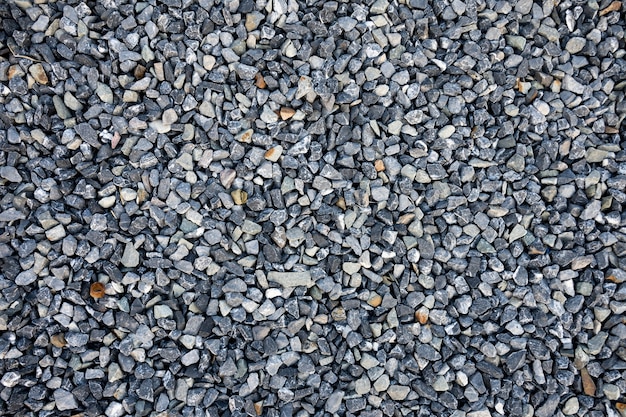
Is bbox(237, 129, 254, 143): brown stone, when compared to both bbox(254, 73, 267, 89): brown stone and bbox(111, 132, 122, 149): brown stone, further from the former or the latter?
bbox(111, 132, 122, 149): brown stone

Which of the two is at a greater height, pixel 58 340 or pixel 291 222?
pixel 291 222

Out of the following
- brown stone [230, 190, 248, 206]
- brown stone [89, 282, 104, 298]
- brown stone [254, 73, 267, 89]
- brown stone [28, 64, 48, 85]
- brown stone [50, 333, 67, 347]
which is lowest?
brown stone [50, 333, 67, 347]

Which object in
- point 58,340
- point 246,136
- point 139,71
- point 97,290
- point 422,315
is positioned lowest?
point 58,340

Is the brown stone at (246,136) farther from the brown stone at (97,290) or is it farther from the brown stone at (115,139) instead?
the brown stone at (97,290)

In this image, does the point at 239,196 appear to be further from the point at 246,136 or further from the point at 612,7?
the point at 612,7

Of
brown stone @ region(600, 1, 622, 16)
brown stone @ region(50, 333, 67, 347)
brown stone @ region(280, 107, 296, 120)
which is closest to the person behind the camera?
brown stone @ region(50, 333, 67, 347)

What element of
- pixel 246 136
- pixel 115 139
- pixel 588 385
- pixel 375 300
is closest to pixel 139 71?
pixel 115 139

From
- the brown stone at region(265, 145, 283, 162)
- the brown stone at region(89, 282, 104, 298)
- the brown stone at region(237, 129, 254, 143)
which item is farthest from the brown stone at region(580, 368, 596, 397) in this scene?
the brown stone at region(89, 282, 104, 298)

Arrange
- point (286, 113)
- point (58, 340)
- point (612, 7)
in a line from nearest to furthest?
point (58, 340) < point (286, 113) < point (612, 7)

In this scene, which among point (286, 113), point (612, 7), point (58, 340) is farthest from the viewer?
point (612, 7)
